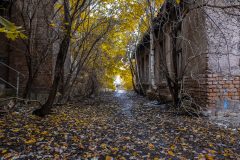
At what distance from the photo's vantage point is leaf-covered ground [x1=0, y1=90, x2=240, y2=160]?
3.12 meters

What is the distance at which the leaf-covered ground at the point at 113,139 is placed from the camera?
312 cm

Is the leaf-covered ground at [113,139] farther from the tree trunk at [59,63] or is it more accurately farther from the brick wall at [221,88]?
the brick wall at [221,88]

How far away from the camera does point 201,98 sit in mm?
5625

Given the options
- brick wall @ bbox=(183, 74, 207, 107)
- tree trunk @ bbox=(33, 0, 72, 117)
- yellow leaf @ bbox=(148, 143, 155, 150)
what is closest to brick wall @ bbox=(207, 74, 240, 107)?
brick wall @ bbox=(183, 74, 207, 107)

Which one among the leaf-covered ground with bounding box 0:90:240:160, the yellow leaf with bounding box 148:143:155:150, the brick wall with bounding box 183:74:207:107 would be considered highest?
the brick wall with bounding box 183:74:207:107

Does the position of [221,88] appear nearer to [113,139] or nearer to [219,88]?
[219,88]

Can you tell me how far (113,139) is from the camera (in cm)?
391

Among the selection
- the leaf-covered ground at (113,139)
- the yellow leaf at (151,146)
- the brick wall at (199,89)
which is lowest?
the yellow leaf at (151,146)

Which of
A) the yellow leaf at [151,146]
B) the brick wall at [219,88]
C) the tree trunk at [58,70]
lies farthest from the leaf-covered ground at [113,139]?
the brick wall at [219,88]

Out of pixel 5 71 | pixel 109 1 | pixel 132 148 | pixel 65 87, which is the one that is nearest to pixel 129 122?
pixel 132 148

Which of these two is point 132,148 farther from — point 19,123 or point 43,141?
point 19,123

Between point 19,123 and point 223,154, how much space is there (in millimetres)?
3967

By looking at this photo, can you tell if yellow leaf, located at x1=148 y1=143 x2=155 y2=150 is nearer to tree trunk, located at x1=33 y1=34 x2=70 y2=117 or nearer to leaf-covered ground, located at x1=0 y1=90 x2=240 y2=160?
leaf-covered ground, located at x1=0 y1=90 x2=240 y2=160

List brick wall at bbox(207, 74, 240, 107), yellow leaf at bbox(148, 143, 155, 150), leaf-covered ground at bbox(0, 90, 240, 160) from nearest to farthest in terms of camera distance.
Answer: leaf-covered ground at bbox(0, 90, 240, 160) < yellow leaf at bbox(148, 143, 155, 150) < brick wall at bbox(207, 74, 240, 107)
